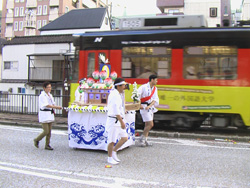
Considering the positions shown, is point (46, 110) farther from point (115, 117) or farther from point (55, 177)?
point (55, 177)

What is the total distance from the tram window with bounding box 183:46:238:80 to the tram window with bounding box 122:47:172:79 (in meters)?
0.67

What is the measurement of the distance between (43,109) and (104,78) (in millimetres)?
1717

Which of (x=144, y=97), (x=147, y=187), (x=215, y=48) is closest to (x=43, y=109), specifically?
(x=144, y=97)

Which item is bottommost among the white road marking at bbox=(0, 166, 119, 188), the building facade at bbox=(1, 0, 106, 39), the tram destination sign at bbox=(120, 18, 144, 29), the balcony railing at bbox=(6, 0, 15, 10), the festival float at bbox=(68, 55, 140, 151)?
the white road marking at bbox=(0, 166, 119, 188)

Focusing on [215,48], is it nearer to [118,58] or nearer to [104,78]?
[118,58]

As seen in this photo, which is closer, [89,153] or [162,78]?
[89,153]

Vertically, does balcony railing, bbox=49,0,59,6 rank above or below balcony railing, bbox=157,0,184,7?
above

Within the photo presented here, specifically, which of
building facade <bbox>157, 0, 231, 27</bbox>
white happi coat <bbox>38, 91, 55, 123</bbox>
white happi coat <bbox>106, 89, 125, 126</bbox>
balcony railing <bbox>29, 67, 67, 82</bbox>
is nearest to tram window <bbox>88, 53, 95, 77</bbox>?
white happi coat <bbox>38, 91, 55, 123</bbox>

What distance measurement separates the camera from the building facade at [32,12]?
158ft

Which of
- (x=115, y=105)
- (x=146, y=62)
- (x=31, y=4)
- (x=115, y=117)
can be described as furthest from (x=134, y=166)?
(x=31, y=4)

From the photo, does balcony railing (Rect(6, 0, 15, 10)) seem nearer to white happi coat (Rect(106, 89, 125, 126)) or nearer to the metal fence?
the metal fence

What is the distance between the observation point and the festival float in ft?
21.6

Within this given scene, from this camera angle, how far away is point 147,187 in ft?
14.5

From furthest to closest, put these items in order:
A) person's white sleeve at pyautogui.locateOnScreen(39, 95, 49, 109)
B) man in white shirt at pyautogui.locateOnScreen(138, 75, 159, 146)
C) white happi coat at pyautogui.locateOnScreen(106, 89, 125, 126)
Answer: man in white shirt at pyautogui.locateOnScreen(138, 75, 159, 146) → person's white sleeve at pyautogui.locateOnScreen(39, 95, 49, 109) → white happi coat at pyautogui.locateOnScreen(106, 89, 125, 126)
